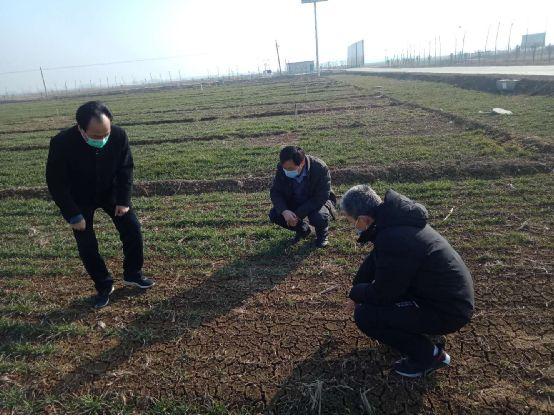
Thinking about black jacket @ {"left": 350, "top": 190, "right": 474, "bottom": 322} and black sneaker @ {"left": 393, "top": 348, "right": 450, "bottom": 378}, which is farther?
black sneaker @ {"left": 393, "top": 348, "right": 450, "bottom": 378}

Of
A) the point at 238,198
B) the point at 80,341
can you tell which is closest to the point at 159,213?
the point at 238,198

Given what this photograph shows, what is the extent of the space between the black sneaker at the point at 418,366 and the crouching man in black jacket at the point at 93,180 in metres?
2.93

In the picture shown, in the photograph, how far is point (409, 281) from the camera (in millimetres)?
2643

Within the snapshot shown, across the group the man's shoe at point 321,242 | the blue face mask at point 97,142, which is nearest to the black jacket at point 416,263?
the man's shoe at point 321,242

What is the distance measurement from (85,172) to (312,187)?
8.44 feet

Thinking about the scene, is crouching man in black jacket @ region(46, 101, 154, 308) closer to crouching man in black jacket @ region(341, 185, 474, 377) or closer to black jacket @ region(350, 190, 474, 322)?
crouching man in black jacket @ region(341, 185, 474, 377)

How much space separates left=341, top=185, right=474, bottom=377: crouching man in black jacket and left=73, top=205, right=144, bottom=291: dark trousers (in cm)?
246

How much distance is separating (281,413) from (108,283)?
2.43 metres

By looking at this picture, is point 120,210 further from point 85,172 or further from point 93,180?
point 85,172

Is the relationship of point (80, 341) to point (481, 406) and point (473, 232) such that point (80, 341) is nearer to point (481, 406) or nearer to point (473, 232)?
point (481, 406)

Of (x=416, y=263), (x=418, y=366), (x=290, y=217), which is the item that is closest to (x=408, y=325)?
(x=418, y=366)

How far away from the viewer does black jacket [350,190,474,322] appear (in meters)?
2.57

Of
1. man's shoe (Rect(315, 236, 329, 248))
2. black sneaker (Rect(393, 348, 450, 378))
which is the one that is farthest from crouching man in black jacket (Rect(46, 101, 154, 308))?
black sneaker (Rect(393, 348, 450, 378))

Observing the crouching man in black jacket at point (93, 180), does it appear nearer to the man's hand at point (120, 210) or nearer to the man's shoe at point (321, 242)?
the man's hand at point (120, 210)
